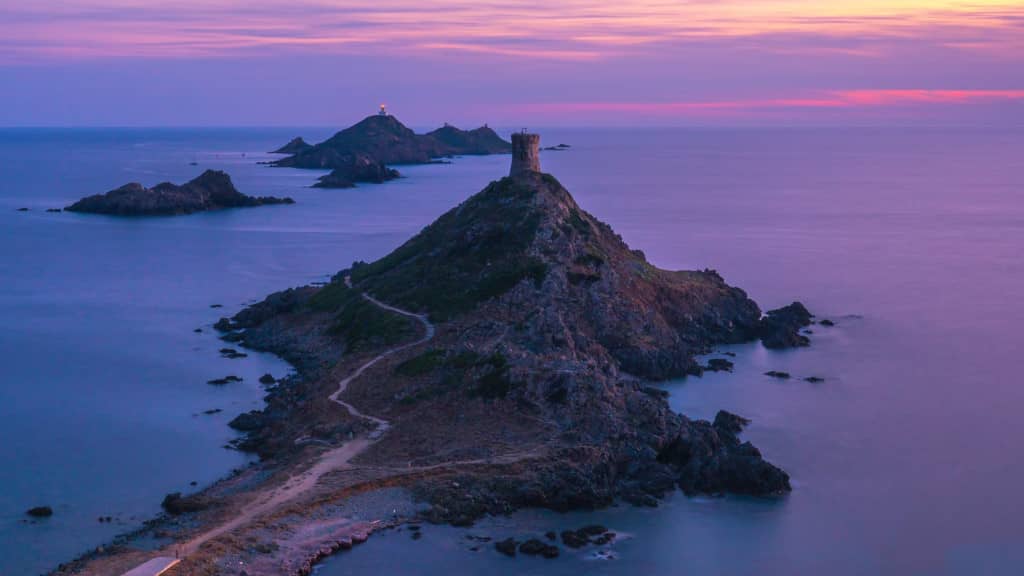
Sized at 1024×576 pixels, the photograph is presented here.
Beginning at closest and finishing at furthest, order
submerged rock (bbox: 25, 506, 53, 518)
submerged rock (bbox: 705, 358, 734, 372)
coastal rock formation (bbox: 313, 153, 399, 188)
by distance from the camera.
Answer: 1. submerged rock (bbox: 25, 506, 53, 518)
2. submerged rock (bbox: 705, 358, 734, 372)
3. coastal rock formation (bbox: 313, 153, 399, 188)

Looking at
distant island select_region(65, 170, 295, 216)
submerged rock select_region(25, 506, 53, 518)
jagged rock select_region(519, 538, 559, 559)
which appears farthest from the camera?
distant island select_region(65, 170, 295, 216)

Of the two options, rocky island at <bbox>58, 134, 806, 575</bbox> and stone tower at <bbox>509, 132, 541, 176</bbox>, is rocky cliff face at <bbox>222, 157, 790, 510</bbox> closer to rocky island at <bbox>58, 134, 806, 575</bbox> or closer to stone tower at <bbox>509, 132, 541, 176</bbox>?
rocky island at <bbox>58, 134, 806, 575</bbox>

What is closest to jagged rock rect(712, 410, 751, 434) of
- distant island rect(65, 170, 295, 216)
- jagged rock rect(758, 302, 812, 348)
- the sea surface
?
the sea surface

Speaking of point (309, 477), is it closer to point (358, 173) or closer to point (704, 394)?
point (704, 394)

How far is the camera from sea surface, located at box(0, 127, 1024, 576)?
124 feet

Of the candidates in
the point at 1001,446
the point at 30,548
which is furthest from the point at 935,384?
the point at 30,548

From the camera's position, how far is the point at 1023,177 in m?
192

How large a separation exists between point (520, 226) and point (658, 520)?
29.5 m

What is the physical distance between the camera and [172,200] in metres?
145

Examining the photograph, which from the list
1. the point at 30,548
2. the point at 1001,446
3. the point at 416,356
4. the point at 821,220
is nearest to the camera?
the point at 30,548

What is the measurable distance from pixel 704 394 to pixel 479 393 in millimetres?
14129

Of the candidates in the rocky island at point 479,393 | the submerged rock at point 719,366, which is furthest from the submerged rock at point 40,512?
the submerged rock at point 719,366

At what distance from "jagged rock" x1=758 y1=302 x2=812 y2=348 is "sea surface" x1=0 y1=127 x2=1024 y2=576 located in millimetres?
1057

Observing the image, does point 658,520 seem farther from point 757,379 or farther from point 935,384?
point 935,384
